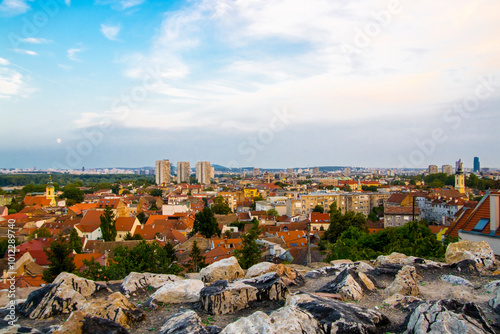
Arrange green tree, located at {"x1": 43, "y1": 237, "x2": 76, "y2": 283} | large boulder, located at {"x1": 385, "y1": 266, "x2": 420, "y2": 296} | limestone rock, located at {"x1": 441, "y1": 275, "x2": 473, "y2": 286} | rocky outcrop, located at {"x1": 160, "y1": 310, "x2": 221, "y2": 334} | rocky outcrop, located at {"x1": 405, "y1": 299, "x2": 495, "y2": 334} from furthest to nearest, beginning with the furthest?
1. green tree, located at {"x1": 43, "y1": 237, "x2": 76, "y2": 283}
2. limestone rock, located at {"x1": 441, "y1": 275, "x2": 473, "y2": 286}
3. large boulder, located at {"x1": 385, "y1": 266, "x2": 420, "y2": 296}
4. rocky outcrop, located at {"x1": 160, "y1": 310, "x2": 221, "y2": 334}
5. rocky outcrop, located at {"x1": 405, "y1": 299, "x2": 495, "y2": 334}

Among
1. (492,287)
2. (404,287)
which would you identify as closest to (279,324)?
(404,287)

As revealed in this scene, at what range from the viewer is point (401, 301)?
562 centimetres

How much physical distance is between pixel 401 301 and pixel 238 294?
9.09 feet

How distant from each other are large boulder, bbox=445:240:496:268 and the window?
3.54 m

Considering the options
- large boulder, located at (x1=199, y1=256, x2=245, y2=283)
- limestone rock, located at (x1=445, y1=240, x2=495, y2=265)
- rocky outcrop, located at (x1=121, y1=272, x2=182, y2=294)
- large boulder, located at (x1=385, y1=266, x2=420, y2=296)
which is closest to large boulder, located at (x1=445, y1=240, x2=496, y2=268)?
limestone rock, located at (x1=445, y1=240, x2=495, y2=265)

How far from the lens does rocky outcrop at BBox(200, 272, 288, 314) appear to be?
5.59m

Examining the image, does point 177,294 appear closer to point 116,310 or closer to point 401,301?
point 116,310

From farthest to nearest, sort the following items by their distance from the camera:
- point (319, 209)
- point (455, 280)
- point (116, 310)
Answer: point (319, 209), point (455, 280), point (116, 310)

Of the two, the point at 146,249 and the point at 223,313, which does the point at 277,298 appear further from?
the point at 146,249

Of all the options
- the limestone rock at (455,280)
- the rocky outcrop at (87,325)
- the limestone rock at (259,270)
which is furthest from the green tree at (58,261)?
the limestone rock at (455,280)

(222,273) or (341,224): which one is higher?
(222,273)

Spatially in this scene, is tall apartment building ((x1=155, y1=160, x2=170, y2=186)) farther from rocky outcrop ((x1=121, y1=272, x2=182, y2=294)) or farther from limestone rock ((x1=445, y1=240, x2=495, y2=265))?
limestone rock ((x1=445, y1=240, x2=495, y2=265))

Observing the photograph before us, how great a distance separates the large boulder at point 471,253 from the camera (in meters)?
8.14

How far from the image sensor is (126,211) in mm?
47531
